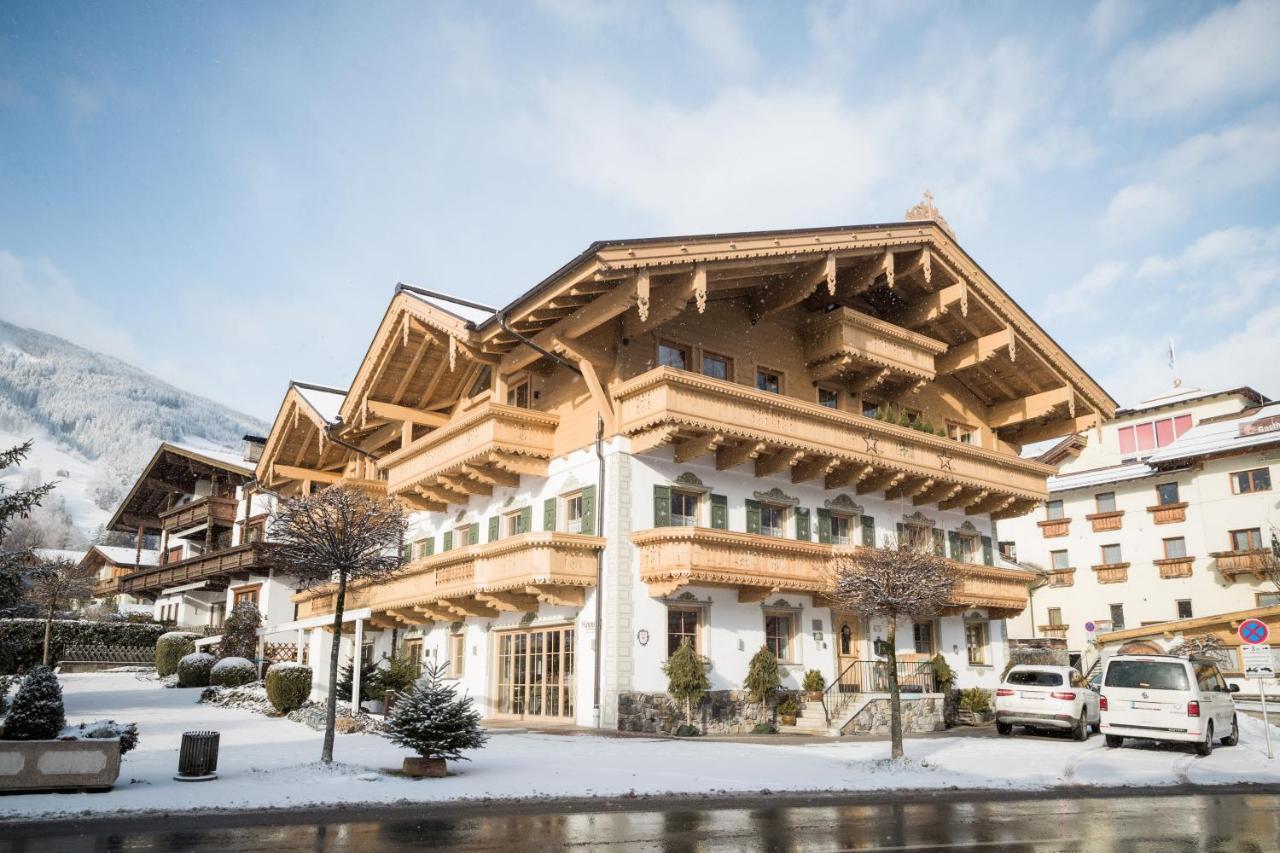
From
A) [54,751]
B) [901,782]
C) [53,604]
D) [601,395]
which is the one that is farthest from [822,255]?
[53,604]

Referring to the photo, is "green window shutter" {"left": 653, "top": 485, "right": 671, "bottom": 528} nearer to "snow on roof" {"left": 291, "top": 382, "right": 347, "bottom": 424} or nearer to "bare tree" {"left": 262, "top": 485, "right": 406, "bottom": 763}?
"bare tree" {"left": 262, "top": 485, "right": 406, "bottom": 763}

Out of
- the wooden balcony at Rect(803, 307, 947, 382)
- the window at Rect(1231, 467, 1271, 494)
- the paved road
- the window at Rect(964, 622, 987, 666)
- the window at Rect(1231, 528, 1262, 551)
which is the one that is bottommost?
the paved road

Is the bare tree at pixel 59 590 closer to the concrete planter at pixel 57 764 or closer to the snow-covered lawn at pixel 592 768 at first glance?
the snow-covered lawn at pixel 592 768

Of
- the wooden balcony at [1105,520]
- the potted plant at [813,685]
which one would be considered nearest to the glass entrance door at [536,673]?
the potted plant at [813,685]

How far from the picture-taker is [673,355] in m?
25.2

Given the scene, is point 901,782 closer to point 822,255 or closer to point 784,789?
point 784,789

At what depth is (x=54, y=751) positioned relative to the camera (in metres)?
12.3

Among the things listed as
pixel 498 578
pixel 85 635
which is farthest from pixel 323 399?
pixel 85 635

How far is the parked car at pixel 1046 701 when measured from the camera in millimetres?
22734

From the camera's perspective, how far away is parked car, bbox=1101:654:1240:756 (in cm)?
1952

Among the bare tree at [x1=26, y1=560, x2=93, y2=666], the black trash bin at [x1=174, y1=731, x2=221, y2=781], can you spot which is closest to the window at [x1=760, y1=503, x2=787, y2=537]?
the black trash bin at [x1=174, y1=731, x2=221, y2=781]

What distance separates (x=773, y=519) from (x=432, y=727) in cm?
1354

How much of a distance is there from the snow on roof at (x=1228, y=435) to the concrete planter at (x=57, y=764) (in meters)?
43.9

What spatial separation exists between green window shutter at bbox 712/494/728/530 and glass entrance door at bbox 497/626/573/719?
14.4 feet
